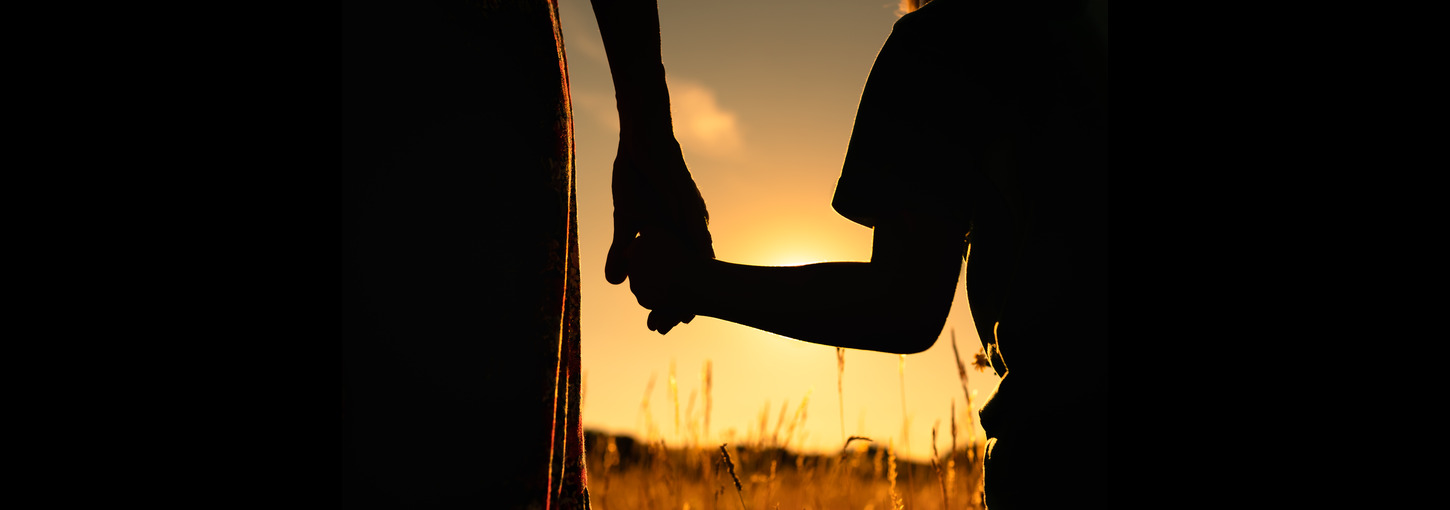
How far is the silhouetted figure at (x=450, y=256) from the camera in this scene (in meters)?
0.70

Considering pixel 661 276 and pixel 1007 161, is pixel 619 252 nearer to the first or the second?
pixel 661 276

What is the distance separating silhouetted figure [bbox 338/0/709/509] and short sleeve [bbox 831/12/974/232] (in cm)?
40

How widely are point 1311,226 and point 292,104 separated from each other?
0.91 m

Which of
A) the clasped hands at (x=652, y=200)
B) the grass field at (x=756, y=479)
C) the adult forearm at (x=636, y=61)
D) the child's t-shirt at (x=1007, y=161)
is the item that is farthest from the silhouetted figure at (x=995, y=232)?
the grass field at (x=756, y=479)

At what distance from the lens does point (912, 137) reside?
93 cm

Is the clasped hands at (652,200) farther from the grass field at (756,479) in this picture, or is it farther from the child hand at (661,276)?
the grass field at (756,479)

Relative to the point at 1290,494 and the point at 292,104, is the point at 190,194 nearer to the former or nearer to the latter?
the point at 292,104

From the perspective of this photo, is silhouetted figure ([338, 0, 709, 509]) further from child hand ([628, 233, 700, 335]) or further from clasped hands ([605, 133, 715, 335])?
clasped hands ([605, 133, 715, 335])

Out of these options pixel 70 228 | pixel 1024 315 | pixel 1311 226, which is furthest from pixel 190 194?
pixel 1311 226

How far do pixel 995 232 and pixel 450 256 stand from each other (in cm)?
67

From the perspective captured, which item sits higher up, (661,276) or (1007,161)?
(1007,161)

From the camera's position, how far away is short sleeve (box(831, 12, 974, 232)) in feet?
3.03

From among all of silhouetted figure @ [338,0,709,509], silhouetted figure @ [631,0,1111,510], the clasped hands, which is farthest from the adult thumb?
silhouetted figure @ [338,0,709,509]

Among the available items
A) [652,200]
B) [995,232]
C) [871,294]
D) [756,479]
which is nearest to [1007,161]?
[995,232]
